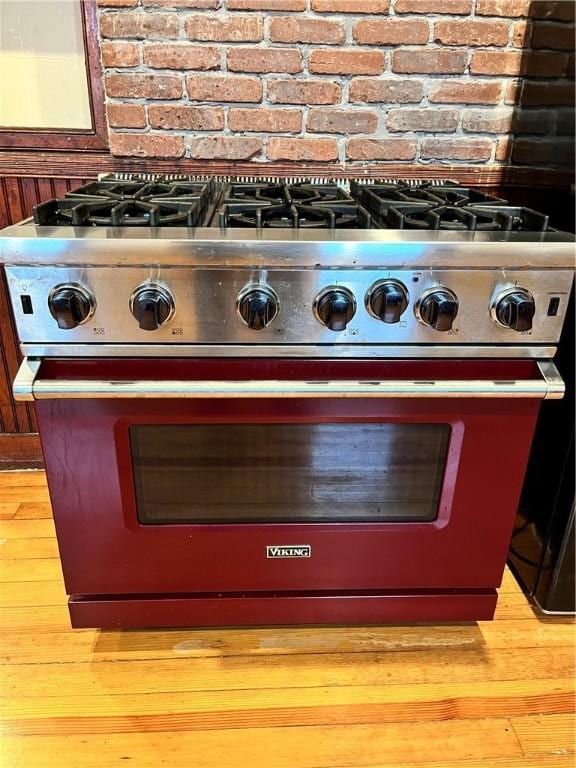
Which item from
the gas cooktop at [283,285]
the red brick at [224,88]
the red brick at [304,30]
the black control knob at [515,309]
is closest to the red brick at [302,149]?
the red brick at [224,88]

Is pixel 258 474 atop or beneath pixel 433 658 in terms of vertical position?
atop

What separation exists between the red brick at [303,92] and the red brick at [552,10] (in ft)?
1.59

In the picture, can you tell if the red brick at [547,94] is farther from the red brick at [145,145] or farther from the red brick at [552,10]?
the red brick at [145,145]

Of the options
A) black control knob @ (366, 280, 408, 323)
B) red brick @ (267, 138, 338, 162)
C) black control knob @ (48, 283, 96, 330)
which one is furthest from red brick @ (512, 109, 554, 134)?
black control knob @ (48, 283, 96, 330)

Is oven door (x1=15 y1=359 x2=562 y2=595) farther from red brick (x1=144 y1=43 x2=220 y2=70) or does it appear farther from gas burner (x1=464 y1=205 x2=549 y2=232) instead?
red brick (x1=144 y1=43 x2=220 y2=70)

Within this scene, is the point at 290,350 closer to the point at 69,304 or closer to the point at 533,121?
the point at 69,304

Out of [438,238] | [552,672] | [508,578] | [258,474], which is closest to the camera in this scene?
[438,238]

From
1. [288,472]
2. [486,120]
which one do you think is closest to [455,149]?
[486,120]

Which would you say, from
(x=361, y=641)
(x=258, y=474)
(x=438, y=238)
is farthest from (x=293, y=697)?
(x=438, y=238)

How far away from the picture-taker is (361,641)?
1158 millimetres

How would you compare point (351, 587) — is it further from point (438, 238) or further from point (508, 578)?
point (438, 238)

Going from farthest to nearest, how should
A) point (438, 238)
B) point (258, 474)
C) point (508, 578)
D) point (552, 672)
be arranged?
point (508, 578)
point (552, 672)
point (258, 474)
point (438, 238)

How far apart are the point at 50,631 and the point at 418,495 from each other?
0.83m

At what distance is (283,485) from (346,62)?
41.3 inches
